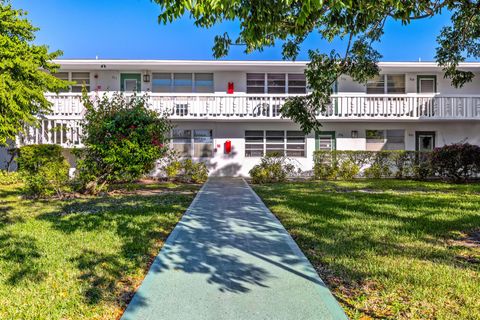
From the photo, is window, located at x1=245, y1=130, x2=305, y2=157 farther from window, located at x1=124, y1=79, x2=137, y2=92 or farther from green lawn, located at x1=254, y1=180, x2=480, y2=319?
green lawn, located at x1=254, y1=180, x2=480, y2=319

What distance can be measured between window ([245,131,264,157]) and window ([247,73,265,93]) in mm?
2306

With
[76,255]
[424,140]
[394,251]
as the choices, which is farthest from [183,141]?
[394,251]

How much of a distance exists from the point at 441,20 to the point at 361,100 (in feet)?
26.8

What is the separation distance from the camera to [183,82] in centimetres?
2025

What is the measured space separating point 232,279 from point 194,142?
1583 centimetres

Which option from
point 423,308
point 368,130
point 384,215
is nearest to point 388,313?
point 423,308

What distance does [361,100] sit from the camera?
61.7 feet

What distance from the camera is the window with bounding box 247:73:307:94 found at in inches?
801

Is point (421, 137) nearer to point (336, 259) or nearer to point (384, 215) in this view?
point (384, 215)

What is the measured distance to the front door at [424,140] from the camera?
66.8 ft

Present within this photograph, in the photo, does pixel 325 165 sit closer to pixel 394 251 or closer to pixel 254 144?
pixel 254 144

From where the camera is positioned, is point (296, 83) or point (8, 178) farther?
point (296, 83)

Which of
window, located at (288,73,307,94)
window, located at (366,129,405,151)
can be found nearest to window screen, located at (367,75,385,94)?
window, located at (366,129,405,151)

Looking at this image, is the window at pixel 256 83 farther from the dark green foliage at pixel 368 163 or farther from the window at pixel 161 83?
the dark green foliage at pixel 368 163
